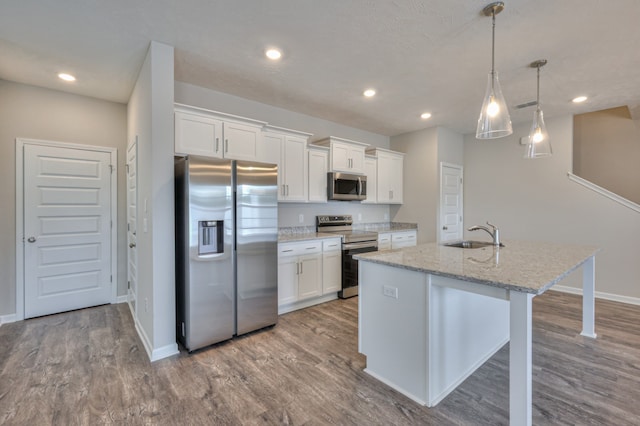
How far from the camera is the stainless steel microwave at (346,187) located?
4379 millimetres

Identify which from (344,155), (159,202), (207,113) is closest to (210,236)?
(159,202)

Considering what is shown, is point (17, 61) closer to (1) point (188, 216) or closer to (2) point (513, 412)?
(1) point (188, 216)

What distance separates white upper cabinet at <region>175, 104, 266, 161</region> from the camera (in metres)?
2.93

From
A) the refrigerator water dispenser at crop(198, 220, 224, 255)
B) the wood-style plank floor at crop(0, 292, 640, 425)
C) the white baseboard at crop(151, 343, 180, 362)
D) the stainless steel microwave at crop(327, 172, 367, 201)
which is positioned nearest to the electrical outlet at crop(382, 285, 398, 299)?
the wood-style plank floor at crop(0, 292, 640, 425)

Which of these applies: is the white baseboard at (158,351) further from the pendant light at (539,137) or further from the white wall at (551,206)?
the white wall at (551,206)

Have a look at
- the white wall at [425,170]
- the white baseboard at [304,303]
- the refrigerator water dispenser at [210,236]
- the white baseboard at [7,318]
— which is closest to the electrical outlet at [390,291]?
the refrigerator water dispenser at [210,236]

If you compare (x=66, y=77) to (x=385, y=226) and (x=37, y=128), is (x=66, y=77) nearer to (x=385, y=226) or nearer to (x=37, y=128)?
(x=37, y=128)

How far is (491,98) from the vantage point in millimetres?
2152

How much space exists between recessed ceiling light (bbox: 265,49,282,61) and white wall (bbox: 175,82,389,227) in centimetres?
115

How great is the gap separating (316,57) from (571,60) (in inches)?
96.7

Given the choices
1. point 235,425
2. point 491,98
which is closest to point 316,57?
point 491,98

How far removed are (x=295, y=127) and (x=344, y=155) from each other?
0.87m

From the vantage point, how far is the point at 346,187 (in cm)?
455

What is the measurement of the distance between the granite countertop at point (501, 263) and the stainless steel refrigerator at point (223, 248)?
1.24 metres
